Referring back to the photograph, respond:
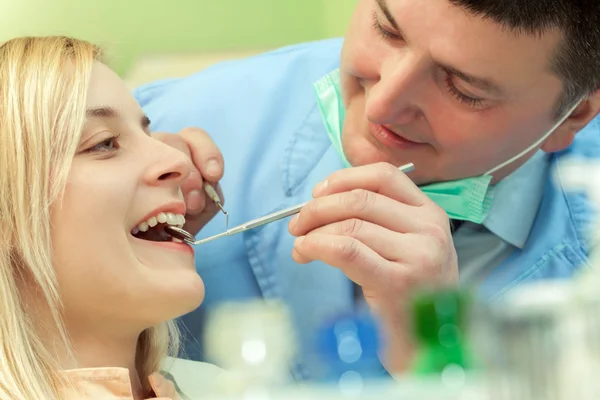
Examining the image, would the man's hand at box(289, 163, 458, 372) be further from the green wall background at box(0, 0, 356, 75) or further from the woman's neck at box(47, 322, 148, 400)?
the green wall background at box(0, 0, 356, 75)

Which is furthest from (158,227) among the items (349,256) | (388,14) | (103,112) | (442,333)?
(442,333)

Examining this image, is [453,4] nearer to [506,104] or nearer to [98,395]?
[506,104]

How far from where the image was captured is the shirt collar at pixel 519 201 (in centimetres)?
117

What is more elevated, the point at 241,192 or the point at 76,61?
the point at 76,61

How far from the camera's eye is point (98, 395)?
0.87 metres

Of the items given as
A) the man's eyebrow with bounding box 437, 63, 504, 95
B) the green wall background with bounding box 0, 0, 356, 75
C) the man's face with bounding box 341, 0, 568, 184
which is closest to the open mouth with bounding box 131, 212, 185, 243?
the man's face with bounding box 341, 0, 568, 184

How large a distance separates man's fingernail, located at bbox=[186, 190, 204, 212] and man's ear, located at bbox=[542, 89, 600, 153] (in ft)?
1.78

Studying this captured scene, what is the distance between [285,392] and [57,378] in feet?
1.90

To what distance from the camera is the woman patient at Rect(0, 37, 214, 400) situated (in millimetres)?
860

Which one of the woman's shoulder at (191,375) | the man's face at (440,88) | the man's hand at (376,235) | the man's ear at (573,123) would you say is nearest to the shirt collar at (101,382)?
the woman's shoulder at (191,375)

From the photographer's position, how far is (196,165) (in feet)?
3.62

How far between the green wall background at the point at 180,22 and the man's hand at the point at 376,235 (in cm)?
74

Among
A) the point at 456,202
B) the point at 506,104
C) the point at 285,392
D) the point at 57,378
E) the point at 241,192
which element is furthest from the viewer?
the point at 241,192

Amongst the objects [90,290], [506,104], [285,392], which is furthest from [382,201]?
[285,392]
